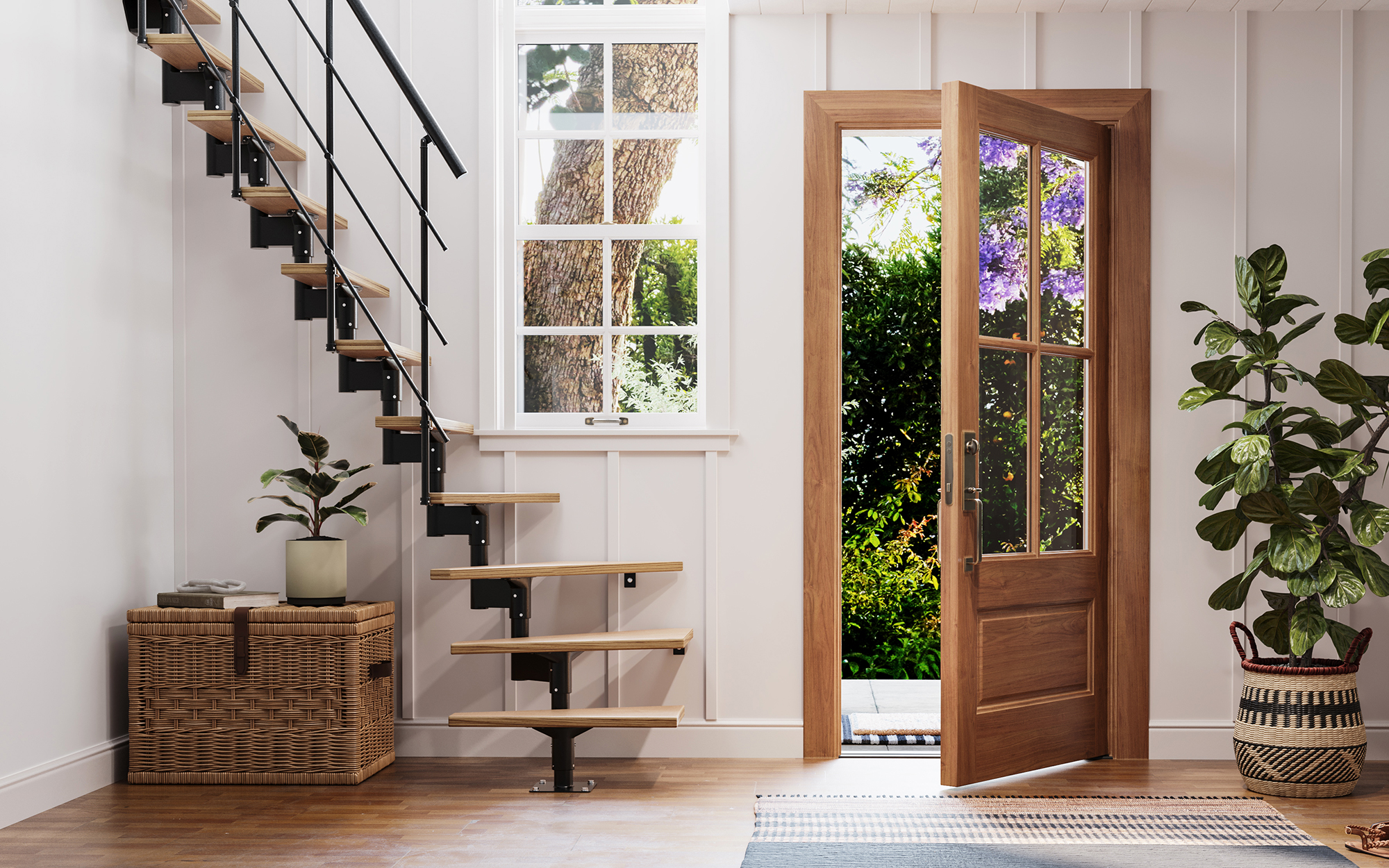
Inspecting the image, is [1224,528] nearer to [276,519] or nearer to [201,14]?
[276,519]

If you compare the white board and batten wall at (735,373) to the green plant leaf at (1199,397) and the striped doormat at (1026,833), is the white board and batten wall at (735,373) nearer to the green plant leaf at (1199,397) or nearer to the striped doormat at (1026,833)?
the green plant leaf at (1199,397)

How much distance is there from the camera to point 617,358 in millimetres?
3727

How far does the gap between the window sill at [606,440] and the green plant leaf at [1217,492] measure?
1.56 metres

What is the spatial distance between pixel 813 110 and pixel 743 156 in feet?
0.97

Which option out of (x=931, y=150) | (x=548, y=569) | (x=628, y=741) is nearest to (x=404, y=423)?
(x=548, y=569)

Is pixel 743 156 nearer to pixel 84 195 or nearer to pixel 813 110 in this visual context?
pixel 813 110

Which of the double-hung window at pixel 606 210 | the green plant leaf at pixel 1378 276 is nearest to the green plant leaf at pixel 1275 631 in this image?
the green plant leaf at pixel 1378 276

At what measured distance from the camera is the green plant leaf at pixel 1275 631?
3.13 metres

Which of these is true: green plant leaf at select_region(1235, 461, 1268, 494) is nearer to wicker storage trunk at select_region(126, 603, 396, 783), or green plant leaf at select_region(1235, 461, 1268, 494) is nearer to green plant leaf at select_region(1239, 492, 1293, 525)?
green plant leaf at select_region(1239, 492, 1293, 525)

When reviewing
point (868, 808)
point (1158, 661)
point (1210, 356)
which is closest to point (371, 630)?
point (868, 808)

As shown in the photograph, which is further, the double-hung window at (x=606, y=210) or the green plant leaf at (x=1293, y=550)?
the double-hung window at (x=606, y=210)

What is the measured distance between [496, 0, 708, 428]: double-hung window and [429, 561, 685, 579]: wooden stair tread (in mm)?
628

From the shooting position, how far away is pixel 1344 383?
9.98 feet

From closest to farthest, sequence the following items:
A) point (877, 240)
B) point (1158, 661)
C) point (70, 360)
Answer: point (70, 360)
point (1158, 661)
point (877, 240)
